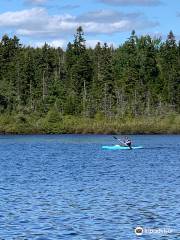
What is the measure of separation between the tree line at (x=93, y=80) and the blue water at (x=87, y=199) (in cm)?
7871

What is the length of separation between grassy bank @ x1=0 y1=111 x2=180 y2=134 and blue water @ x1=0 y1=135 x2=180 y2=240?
66.1 meters

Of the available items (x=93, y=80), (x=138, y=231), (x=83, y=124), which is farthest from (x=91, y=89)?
(x=138, y=231)

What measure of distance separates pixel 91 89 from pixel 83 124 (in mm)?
20418

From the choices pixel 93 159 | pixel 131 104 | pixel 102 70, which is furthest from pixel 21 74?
pixel 93 159

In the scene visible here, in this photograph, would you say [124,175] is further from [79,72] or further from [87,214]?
[79,72]

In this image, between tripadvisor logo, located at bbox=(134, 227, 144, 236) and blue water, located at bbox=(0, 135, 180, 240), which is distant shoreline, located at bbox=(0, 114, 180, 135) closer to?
blue water, located at bbox=(0, 135, 180, 240)

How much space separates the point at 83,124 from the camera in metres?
133

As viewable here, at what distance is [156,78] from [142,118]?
3413 cm

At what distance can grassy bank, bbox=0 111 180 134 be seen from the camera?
5167 inches

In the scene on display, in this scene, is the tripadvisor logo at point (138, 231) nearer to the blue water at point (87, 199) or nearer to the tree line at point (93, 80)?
the blue water at point (87, 199)

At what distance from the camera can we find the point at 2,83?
501 ft

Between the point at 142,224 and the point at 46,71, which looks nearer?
the point at 142,224

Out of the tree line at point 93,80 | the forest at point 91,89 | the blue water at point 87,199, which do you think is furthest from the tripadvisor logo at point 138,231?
the tree line at point 93,80

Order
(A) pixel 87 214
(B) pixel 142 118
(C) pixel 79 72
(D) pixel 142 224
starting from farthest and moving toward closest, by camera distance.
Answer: (C) pixel 79 72, (B) pixel 142 118, (A) pixel 87 214, (D) pixel 142 224
